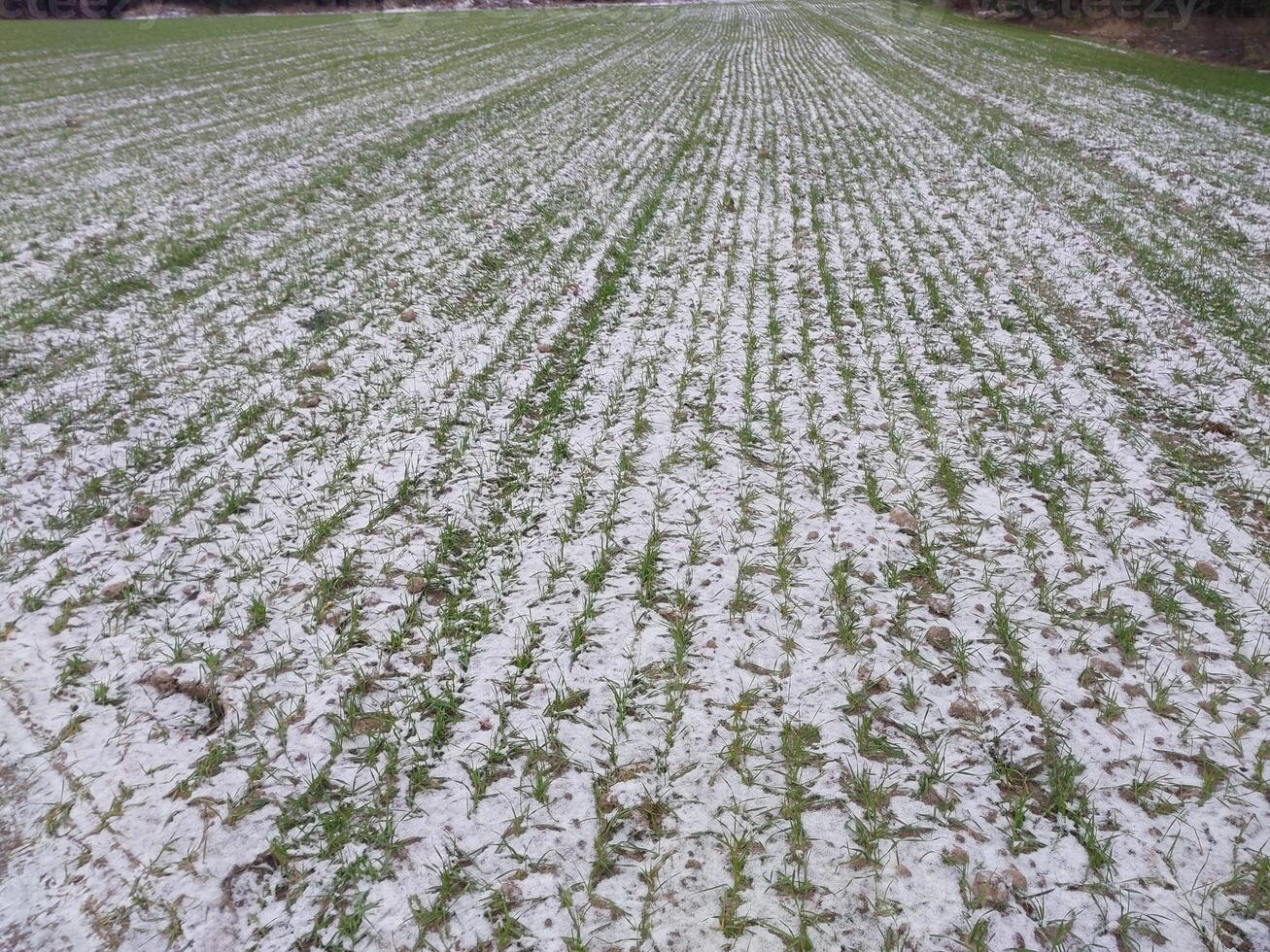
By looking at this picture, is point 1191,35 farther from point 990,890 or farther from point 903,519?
point 990,890

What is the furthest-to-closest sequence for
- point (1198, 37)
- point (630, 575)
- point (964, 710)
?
point (1198, 37) → point (630, 575) → point (964, 710)

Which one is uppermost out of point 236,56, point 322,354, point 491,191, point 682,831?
point 236,56

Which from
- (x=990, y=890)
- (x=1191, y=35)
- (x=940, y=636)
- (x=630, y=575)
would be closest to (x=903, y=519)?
(x=940, y=636)

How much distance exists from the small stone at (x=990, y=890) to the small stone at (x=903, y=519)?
6.92 feet

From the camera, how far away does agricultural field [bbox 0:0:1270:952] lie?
2.60 metres

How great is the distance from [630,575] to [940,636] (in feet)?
5.35

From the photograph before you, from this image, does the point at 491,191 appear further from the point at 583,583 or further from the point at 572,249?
the point at 583,583

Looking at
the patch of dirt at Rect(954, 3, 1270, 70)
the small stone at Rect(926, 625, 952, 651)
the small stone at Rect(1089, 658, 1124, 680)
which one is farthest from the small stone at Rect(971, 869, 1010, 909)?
the patch of dirt at Rect(954, 3, 1270, 70)

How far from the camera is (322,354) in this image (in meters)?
6.19

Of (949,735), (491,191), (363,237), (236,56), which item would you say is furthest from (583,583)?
(236,56)

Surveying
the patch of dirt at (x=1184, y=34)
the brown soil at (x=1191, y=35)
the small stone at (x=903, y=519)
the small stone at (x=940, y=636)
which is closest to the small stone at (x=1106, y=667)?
the small stone at (x=940, y=636)

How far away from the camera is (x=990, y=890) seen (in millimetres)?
2559

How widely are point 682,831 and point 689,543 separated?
69.8 inches

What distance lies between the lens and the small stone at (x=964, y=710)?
10.5 ft
